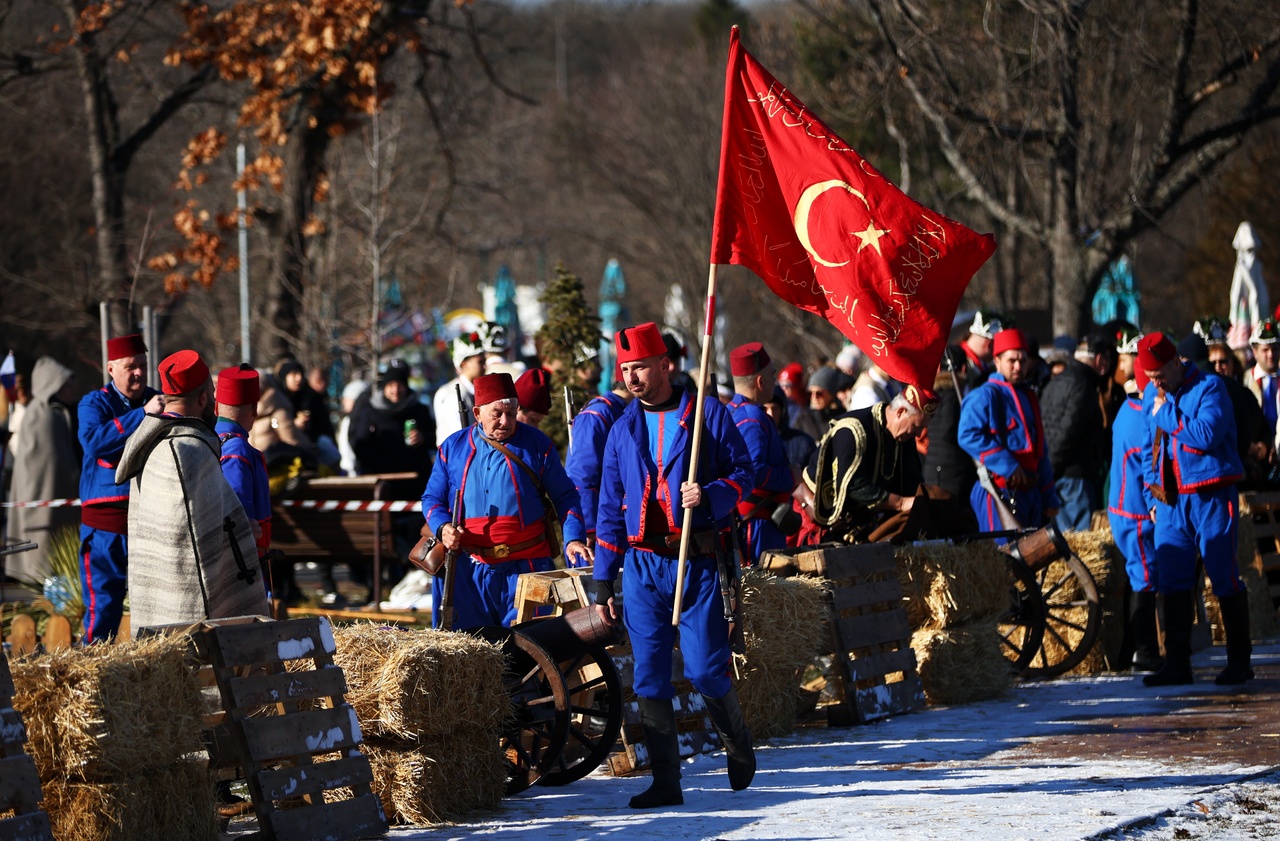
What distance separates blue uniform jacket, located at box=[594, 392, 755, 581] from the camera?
751 cm

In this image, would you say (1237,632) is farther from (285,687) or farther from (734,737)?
(285,687)

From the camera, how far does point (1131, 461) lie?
36.5 feet

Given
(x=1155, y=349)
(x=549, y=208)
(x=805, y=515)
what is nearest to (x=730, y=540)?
(x=805, y=515)

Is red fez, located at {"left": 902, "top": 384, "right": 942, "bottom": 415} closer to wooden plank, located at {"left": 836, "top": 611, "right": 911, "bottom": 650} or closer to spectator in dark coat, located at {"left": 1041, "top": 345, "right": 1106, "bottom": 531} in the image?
wooden plank, located at {"left": 836, "top": 611, "right": 911, "bottom": 650}

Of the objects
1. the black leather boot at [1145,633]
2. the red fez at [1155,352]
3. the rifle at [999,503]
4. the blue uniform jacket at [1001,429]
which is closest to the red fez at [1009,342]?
the blue uniform jacket at [1001,429]

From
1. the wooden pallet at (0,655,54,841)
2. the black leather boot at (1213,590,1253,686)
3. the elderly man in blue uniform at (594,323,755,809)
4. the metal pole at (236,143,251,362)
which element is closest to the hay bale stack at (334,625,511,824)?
the elderly man in blue uniform at (594,323,755,809)

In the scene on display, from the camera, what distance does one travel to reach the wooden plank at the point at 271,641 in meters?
6.71

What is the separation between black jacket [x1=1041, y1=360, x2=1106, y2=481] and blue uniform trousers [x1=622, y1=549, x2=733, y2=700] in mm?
5993

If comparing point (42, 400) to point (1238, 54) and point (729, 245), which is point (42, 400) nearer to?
point (729, 245)

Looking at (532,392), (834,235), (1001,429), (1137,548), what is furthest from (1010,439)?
(834,235)

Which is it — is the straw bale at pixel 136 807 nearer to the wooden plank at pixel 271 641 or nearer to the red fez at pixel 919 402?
the wooden plank at pixel 271 641

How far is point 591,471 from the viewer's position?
26.1ft

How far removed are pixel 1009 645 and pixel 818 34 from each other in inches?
686

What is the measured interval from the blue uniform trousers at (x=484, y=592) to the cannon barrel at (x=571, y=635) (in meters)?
0.67
